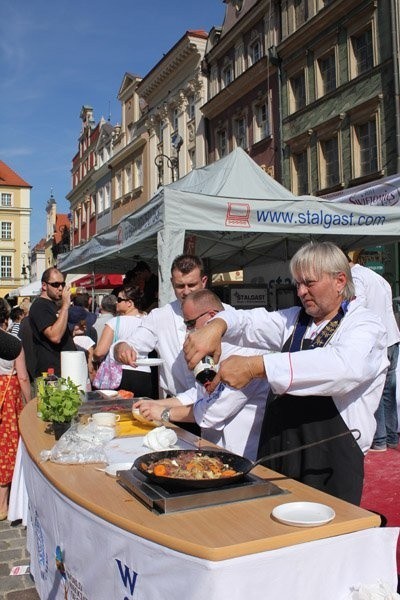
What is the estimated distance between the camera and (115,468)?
2.17 meters

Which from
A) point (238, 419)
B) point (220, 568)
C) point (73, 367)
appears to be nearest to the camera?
point (220, 568)

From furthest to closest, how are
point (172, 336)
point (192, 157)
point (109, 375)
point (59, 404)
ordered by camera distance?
point (192, 157) < point (109, 375) < point (172, 336) < point (59, 404)

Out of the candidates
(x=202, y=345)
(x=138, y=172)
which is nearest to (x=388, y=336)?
(x=202, y=345)

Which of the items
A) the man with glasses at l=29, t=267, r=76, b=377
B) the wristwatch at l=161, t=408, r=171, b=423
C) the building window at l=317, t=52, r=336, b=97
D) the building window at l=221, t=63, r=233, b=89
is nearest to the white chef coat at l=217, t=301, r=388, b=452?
the wristwatch at l=161, t=408, r=171, b=423

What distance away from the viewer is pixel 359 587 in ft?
5.30

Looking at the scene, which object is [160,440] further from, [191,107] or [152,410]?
[191,107]

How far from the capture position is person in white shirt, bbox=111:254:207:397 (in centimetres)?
336

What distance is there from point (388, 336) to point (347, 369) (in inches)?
123

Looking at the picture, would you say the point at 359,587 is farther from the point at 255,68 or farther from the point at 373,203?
the point at 255,68

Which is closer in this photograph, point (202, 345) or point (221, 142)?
point (202, 345)

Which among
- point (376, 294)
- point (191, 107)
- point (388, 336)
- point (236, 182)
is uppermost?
point (191, 107)

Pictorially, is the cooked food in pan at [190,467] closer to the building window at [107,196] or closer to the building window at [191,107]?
the building window at [191,107]

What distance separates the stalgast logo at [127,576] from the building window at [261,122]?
738 inches

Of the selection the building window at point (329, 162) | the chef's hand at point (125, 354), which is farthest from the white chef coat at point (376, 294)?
the building window at point (329, 162)
